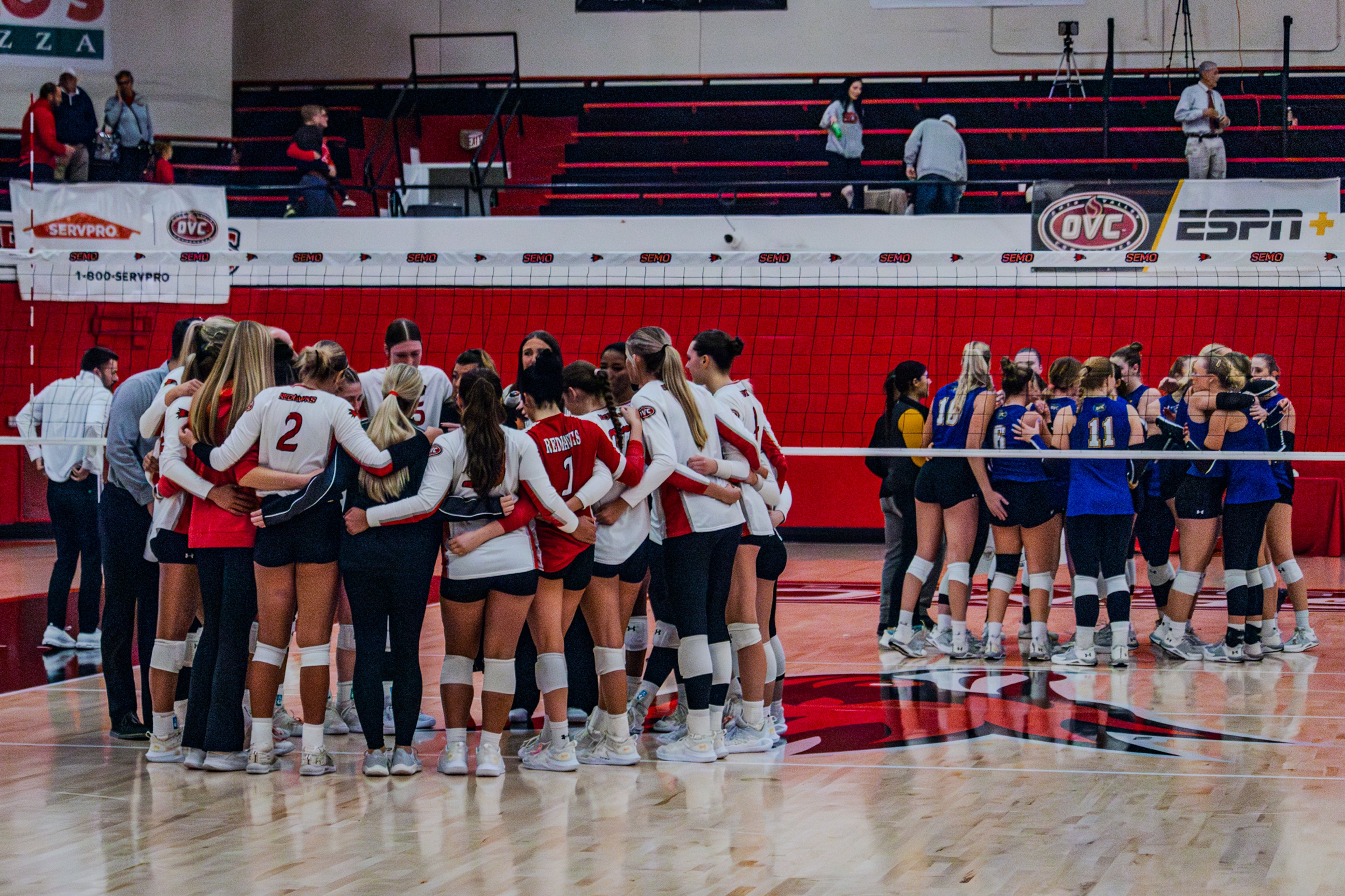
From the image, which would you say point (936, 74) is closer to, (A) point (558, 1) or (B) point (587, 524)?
(A) point (558, 1)

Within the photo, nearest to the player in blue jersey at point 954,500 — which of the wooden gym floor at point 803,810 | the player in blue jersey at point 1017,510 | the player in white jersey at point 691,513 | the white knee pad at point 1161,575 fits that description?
the player in blue jersey at point 1017,510

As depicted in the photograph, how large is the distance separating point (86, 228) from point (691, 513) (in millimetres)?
10040

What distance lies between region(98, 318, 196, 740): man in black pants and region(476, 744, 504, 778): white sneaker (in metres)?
1.45

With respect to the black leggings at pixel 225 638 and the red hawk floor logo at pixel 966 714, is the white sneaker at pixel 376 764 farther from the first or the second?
the red hawk floor logo at pixel 966 714

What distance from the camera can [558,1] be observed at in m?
17.6

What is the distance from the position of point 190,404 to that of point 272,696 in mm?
1067

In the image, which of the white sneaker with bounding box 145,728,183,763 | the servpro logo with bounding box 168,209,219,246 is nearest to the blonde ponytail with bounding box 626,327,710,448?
the white sneaker with bounding box 145,728,183,763

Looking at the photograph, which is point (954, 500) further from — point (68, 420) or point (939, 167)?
point (939, 167)

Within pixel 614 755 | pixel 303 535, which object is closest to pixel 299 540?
pixel 303 535

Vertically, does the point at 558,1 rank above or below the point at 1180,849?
above

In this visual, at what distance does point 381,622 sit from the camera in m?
4.73

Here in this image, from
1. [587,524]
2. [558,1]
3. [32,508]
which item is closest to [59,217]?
[32,508]

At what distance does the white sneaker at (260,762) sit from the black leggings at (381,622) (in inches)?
15.0

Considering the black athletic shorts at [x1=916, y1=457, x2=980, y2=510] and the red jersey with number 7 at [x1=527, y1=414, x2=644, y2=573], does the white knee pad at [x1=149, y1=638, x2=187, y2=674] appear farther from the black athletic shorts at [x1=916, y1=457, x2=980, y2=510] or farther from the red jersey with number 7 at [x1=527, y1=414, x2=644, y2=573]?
the black athletic shorts at [x1=916, y1=457, x2=980, y2=510]
